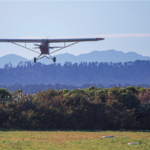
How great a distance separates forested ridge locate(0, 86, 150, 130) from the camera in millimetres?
25922

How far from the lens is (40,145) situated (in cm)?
1634

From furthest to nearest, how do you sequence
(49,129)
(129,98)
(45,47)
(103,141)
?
1. (45,47)
2. (129,98)
3. (49,129)
4. (103,141)

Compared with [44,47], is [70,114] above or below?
below

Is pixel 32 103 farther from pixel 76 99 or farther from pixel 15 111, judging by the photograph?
pixel 76 99

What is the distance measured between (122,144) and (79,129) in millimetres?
10114

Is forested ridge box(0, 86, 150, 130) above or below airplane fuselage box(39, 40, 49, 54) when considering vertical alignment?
below

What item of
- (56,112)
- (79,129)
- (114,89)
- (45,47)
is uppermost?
(45,47)

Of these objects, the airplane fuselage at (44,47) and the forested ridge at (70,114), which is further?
the airplane fuselage at (44,47)

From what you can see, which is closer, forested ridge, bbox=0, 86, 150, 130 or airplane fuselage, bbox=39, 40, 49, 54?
forested ridge, bbox=0, 86, 150, 130

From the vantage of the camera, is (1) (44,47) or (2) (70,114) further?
(1) (44,47)

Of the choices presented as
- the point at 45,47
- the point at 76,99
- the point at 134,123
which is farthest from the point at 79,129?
the point at 45,47

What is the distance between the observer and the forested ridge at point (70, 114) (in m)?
25.9

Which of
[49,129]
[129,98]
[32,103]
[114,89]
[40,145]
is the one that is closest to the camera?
[40,145]

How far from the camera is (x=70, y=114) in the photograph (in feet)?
88.8
